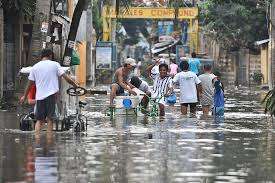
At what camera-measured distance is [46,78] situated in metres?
15.6

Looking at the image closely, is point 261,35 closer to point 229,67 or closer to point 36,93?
point 229,67

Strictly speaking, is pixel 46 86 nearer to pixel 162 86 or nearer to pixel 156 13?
pixel 162 86

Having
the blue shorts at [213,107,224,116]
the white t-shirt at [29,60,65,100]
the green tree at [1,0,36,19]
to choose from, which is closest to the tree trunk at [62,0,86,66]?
the green tree at [1,0,36,19]

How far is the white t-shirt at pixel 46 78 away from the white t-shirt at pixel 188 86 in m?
7.16

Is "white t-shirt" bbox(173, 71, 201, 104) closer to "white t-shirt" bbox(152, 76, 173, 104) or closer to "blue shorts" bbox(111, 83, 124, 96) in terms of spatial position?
"white t-shirt" bbox(152, 76, 173, 104)

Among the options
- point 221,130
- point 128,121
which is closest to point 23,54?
point 128,121

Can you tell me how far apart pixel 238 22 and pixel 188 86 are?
29.8m

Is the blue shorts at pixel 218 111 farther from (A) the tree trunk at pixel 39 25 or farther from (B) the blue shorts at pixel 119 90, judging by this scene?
(A) the tree trunk at pixel 39 25

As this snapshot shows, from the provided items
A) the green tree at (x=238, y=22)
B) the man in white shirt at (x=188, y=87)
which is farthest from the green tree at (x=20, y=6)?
the green tree at (x=238, y=22)

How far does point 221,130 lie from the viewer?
56.7 feet

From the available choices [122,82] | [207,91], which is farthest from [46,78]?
[207,91]

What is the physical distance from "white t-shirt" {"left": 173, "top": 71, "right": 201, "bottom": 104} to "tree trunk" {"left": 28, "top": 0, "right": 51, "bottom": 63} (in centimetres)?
418

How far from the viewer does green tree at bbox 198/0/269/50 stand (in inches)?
1950

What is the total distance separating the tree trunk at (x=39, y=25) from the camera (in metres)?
→ 24.1
